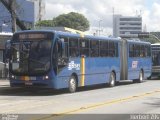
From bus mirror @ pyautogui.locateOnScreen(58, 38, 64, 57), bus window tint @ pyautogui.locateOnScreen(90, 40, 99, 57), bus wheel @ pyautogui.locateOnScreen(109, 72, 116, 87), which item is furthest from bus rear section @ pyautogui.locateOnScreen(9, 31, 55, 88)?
bus wheel @ pyautogui.locateOnScreen(109, 72, 116, 87)

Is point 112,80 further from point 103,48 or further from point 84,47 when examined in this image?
point 84,47

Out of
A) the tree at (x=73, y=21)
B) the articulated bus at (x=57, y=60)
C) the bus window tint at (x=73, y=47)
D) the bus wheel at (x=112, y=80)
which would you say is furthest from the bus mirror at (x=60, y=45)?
the tree at (x=73, y=21)

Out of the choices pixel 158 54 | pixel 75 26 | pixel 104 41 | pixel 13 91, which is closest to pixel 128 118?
pixel 13 91

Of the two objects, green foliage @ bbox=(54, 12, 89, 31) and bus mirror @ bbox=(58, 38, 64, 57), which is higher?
green foliage @ bbox=(54, 12, 89, 31)

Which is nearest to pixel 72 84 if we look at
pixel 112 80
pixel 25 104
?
pixel 112 80

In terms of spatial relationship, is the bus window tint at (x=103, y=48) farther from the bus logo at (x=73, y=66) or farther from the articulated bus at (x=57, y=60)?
the bus logo at (x=73, y=66)

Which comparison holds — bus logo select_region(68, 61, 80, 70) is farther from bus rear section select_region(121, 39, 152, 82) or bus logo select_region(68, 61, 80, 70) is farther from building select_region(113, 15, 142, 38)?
building select_region(113, 15, 142, 38)

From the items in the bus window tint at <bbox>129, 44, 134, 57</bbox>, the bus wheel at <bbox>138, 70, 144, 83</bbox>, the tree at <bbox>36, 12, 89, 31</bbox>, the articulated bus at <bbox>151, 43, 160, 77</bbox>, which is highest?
the tree at <bbox>36, 12, 89, 31</bbox>

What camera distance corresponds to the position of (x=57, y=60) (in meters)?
23.6

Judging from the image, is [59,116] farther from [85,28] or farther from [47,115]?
[85,28]

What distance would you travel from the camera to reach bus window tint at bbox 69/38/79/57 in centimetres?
2502

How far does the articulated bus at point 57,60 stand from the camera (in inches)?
925

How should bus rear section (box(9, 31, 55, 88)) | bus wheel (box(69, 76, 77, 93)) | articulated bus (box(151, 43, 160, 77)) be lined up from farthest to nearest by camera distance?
articulated bus (box(151, 43, 160, 77)), bus wheel (box(69, 76, 77, 93)), bus rear section (box(9, 31, 55, 88))

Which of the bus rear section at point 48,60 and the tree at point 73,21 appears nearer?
the bus rear section at point 48,60
